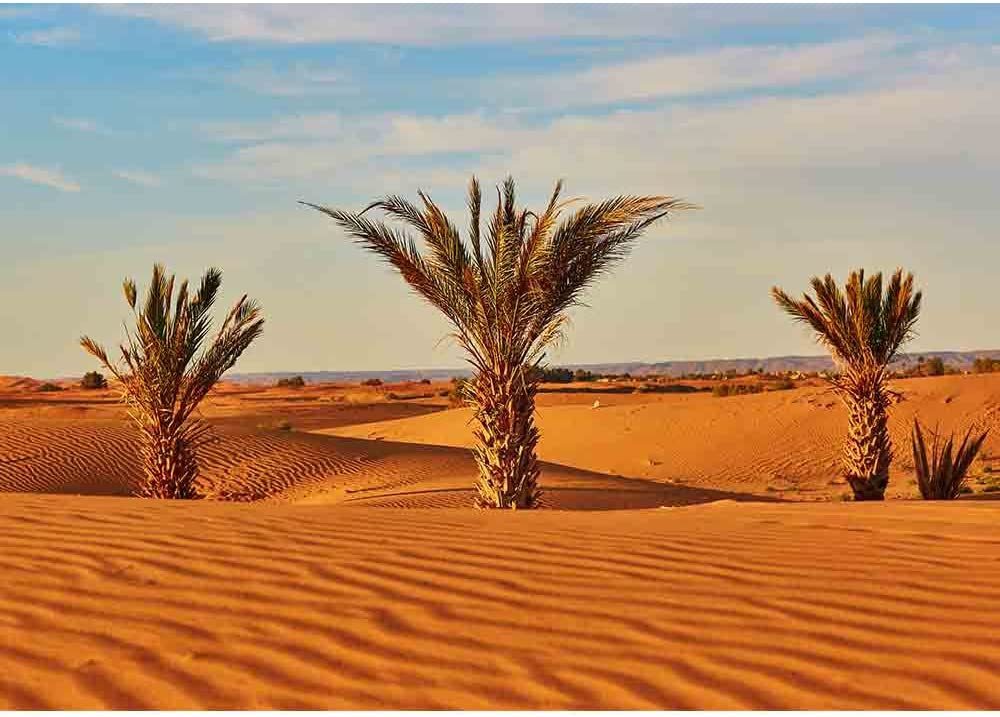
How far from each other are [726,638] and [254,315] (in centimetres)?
1222

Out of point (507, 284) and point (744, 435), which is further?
point (744, 435)

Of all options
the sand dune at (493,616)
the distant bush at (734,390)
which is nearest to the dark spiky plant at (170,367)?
the sand dune at (493,616)

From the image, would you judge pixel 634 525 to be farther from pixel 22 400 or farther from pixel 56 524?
pixel 22 400

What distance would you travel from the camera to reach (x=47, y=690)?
4.00m

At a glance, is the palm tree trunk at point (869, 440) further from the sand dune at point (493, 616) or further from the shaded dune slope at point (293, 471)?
the sand dune at point (493, 616)

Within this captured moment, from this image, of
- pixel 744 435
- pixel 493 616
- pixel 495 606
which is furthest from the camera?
pixel 744 435

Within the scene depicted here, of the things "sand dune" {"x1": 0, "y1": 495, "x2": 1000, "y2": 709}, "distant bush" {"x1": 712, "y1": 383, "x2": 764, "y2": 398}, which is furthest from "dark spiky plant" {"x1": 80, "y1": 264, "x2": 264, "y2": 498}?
"distant bush" {"x1": 712, "y1": 383, "x2": 764, "y2": 398}

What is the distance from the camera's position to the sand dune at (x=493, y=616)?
4.02 m

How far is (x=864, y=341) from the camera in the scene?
17438 mm

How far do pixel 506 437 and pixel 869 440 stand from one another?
7.03 m

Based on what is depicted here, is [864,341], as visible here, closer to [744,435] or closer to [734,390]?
[744,435]

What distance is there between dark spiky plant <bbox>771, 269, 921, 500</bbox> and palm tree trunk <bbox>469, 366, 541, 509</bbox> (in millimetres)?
5744

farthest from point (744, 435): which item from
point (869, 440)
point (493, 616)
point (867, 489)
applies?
point (493, 616)

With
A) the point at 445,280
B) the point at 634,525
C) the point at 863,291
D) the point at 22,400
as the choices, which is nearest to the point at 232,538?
the point at 634,525
